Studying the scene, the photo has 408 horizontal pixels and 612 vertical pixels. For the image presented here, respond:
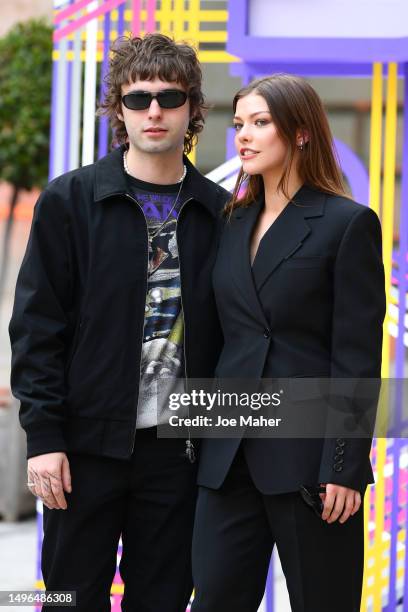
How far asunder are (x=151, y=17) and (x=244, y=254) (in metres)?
1.35

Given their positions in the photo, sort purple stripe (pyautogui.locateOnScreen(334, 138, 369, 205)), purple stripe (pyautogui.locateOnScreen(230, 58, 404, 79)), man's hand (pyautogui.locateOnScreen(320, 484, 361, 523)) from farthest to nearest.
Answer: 1. purple stripe (pyautogui.locateOnScreen(334, 138, 369, 205))
2. purple stripe (pyautogui.locateOnScreen(230, 58, 404, 79))
3. man's hand (pyautogui.locateOnScreen(320, 484, 361, 523))

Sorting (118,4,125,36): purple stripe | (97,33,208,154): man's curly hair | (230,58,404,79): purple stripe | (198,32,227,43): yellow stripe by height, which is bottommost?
(97,33,208,154): man's curly hair

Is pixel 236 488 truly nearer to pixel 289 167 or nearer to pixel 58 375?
pixel 58 375

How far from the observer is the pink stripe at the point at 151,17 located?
363 cm

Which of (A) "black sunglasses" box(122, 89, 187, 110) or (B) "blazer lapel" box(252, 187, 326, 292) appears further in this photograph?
(A) "black sunglasses" box(122, 89, 187, 110)

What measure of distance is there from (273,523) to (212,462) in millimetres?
→ 230

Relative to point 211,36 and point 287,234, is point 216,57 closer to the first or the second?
point 211,36

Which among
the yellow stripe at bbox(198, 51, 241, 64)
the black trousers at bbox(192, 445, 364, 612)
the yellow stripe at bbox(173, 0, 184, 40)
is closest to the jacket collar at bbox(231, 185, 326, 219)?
the black trousers at bbox(192, 445, 364, 612)

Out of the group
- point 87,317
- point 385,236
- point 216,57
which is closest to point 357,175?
point 385,236

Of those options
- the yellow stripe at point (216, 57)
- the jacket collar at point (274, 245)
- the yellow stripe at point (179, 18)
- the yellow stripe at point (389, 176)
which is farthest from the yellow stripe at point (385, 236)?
the jacket collar at point (274, 245)

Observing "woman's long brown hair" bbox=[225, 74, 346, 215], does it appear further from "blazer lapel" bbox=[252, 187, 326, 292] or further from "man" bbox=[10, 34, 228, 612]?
"man" bbox=[10, 34, 228, 612]

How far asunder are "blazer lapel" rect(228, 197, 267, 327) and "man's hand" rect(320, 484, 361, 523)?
44cm

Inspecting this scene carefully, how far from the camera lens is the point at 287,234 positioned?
8.57ft

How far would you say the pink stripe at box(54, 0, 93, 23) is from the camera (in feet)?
12.0
